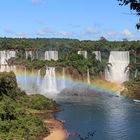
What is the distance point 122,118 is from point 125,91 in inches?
1059

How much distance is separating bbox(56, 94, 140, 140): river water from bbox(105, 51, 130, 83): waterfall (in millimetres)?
13287

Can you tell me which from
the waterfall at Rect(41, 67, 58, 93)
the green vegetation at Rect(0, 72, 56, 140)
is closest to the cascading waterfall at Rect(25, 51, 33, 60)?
the waterfall at Rect(41, 67, 58, 93)

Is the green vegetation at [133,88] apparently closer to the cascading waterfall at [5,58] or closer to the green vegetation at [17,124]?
the cascading waterfall at [5,58]

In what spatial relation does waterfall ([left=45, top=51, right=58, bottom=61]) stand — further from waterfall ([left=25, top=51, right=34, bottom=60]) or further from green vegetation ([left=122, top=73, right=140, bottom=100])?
green vegetation ([left=122, top=73, right=140, bottom=100])

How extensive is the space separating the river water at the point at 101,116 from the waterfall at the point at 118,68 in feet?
43.6

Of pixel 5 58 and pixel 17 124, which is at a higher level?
pixel 5 58

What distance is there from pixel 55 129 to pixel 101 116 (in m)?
9.69

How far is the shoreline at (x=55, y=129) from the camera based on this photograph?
37.8 metres

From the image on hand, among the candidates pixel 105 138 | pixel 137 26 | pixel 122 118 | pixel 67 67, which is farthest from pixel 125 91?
pixel 137 26

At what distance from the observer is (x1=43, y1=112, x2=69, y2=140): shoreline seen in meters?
37.8

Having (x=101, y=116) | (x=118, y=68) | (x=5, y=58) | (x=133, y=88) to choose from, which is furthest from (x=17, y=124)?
(x=118, y=68)

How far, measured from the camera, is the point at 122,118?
158 ft

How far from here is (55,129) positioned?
41.7m

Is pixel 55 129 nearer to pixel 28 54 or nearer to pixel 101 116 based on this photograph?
pixel 101 116
